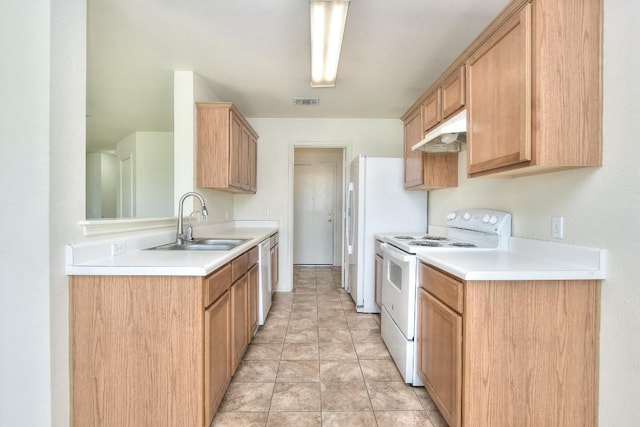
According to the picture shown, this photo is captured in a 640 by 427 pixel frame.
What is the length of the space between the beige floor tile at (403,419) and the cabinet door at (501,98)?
1403 millimetres

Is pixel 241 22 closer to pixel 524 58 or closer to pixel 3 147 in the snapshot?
pixel 3 147

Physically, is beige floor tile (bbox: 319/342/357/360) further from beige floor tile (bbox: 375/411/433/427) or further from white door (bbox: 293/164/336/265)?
white door (bbox: 293/164/336/265)

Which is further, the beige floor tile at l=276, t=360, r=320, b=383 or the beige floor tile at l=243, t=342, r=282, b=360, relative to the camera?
the beige floor tile at l=243, t=342, r=282, b=360

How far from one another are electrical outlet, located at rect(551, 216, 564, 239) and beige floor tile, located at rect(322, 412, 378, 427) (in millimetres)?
1361

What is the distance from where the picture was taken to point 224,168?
2734 mm

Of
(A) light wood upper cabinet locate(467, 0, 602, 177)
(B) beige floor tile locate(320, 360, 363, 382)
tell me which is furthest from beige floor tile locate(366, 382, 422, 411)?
(A) light wood upper cabinet locate(467, 0, 602, 177)

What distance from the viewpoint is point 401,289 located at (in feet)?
6.82

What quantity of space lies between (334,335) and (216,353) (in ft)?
4.42

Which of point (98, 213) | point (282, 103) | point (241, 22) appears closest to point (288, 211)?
point (282, 103)

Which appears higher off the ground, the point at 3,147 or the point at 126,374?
the point at 3,147

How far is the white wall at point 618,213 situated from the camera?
46.2 inches

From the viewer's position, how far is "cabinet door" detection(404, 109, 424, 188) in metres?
2.71

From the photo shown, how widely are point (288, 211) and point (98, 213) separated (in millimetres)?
4528

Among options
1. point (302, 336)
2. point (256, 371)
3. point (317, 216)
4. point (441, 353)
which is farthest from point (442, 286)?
point (317, 216)
